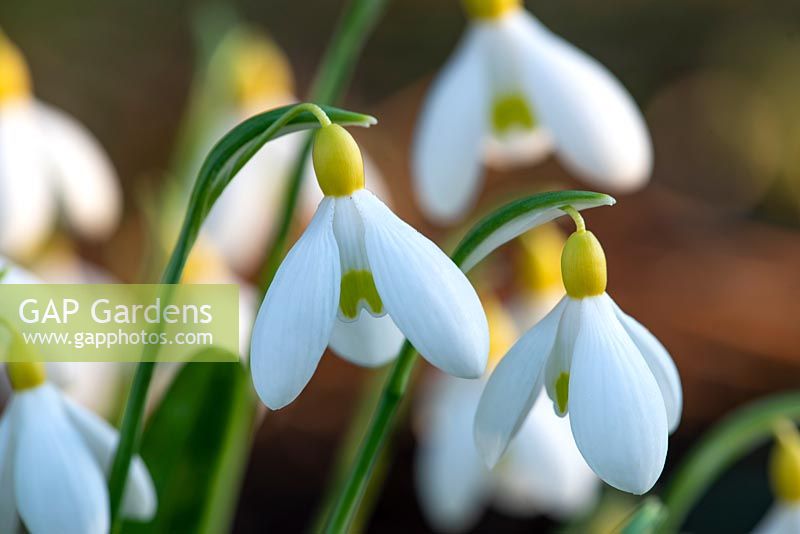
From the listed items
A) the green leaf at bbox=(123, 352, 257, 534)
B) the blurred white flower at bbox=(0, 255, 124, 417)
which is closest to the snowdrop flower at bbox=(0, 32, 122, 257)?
the blurred white flower at bbox=(0, 255, 124, 417)

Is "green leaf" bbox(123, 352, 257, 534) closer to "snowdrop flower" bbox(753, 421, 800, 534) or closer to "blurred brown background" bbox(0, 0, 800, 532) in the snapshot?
"snowdrop flower" bbox(753, 421, 800, 534)

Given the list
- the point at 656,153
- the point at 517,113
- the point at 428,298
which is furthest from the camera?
the point at 656,153

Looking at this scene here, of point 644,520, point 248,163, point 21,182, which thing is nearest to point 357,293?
point 644,520

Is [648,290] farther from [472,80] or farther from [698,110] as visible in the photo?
[472,80]

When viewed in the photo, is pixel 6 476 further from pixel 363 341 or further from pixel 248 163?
pixel 248 163

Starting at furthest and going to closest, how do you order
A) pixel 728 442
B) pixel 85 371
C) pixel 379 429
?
pixel 85 371
pixel 728 442
pixel 379 429

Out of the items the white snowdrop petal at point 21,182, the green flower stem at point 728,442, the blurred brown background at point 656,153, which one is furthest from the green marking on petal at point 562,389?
the blurred brown background at point 656,153
